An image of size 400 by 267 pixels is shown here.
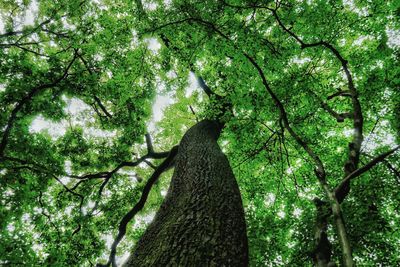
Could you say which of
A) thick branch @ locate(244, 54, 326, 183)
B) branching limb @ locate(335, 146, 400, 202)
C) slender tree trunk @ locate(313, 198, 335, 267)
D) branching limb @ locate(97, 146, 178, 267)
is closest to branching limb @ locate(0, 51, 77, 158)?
branching limb @ locate(97, 146, 178, 267)

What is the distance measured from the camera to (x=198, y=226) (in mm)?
2838

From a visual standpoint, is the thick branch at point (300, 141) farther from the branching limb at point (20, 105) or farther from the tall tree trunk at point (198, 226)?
the branching limb at point (20, 105)

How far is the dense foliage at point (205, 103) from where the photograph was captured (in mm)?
5953

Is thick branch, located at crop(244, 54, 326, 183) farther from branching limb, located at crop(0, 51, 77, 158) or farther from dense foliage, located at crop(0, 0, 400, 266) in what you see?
branching limb, located at crop(0, 51, 77, 158)

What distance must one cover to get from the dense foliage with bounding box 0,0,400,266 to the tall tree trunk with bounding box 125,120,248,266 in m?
2.22

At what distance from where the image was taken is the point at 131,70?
845 cm

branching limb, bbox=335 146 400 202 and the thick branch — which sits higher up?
the thick branch

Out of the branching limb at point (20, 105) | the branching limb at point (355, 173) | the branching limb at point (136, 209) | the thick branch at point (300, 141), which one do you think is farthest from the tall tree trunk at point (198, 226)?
the branching limb at point (20, 105)

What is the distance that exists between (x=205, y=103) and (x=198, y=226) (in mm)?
6058

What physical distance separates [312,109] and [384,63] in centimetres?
233

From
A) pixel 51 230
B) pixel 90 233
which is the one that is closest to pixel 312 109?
pixel 90 233

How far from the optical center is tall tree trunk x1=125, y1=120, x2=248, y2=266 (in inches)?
96.0

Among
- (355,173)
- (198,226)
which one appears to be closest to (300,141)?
(355,173)

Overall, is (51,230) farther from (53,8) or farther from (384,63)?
(384,63)
